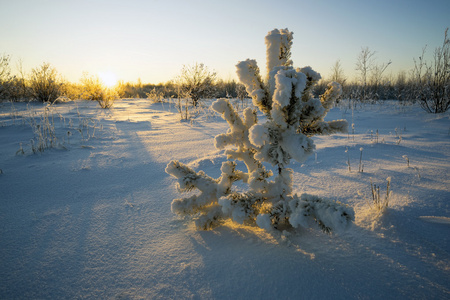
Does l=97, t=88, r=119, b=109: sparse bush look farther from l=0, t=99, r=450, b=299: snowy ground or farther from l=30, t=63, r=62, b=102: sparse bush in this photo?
l=0, t=99, r=450, b=299: snowy ground

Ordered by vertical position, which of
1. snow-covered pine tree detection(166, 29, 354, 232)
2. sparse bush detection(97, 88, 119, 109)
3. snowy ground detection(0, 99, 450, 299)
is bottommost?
snowy ground detection(0, 99, 450, 299)

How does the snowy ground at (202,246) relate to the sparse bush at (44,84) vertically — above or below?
below

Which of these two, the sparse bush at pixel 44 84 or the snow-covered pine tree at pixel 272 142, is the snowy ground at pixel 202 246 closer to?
the snow-covered pine tree at pixel 272 142

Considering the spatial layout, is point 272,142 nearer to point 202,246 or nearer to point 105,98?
point 202,246

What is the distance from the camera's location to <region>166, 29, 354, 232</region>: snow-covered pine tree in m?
1.04

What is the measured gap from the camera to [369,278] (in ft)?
3.22

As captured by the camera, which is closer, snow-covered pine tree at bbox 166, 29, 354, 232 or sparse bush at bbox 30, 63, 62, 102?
snow-covered pine tree at bbox 166, 29, 354, 232

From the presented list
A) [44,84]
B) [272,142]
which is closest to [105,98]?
[44,84]


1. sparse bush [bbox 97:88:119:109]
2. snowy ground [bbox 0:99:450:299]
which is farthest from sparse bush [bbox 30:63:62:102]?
snowy ground [bbox 0:99:450:299]

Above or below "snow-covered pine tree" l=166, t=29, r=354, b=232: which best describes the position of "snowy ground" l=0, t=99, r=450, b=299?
below

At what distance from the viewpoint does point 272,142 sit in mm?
1137

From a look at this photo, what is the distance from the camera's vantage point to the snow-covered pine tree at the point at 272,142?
1037mm

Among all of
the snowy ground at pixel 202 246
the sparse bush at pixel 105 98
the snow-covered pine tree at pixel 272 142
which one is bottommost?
the snowy ground at pixel 202 246

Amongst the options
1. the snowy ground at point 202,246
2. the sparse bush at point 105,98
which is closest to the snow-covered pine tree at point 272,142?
the snowy ground at point 202,246
